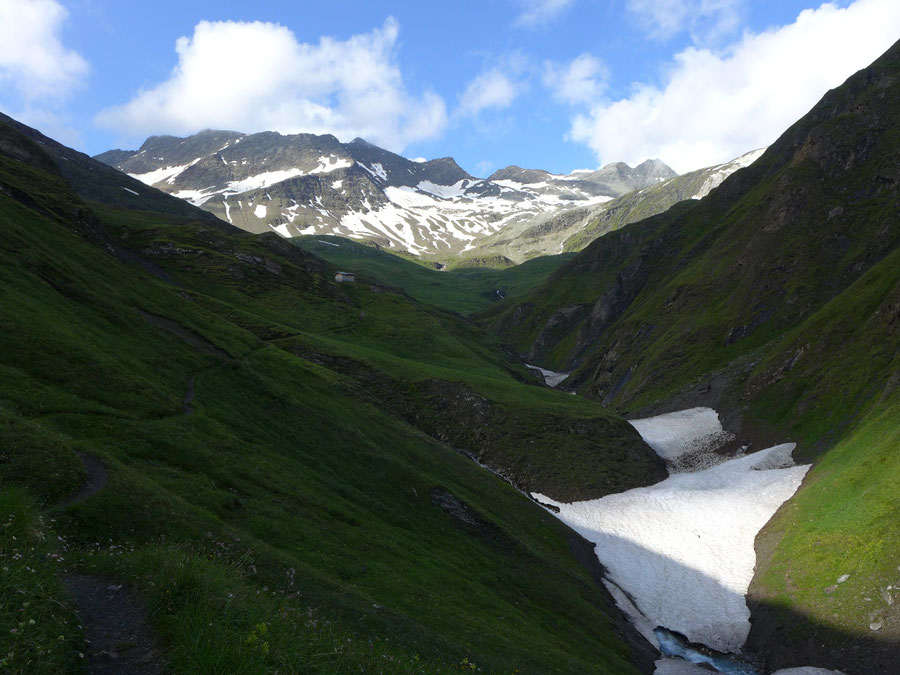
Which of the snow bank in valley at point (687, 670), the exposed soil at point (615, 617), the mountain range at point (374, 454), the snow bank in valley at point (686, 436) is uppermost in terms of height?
the mountain range at point (374, 454)

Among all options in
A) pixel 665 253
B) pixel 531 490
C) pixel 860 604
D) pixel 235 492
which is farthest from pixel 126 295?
pixel 665 253

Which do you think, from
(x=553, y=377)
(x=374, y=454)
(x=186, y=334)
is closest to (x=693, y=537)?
(x=374, y=454)

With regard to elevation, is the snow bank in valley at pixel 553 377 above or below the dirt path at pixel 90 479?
below

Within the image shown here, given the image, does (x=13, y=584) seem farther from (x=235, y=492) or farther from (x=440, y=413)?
(x=440, y=413)

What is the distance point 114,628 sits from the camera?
440 inches

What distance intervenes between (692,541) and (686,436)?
113 feet

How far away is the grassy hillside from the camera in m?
47.3

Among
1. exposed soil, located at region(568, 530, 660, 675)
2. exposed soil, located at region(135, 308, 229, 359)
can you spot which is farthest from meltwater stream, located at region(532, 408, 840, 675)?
exposed soil, located at region(135, 308, 229, 359)

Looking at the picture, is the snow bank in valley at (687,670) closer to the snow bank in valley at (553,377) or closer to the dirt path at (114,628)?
the dirt path at (114,628)

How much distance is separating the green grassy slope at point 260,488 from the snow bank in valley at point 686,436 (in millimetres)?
7148

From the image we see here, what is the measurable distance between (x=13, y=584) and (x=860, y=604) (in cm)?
5726

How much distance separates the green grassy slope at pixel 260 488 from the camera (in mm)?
12164

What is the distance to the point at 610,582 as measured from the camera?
57.8m

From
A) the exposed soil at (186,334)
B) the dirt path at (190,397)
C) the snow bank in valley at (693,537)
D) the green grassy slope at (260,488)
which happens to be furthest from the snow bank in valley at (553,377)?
the dirt path at (190,397)
